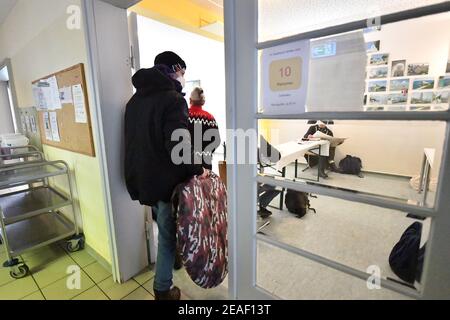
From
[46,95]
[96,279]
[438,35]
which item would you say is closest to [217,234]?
[96,279]

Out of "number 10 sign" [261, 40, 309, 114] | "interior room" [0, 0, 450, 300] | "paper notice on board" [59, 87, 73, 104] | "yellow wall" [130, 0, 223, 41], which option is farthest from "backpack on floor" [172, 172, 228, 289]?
"yellow wall" [130, 0, 223, 41]

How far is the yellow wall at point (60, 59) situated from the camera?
→ 5.56 feet

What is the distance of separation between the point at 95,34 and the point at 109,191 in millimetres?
1049

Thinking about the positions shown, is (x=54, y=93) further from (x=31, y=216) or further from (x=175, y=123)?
(x=175, y=123)

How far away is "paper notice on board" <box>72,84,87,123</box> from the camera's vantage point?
165cm

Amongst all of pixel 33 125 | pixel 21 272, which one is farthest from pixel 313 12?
pixel 33 125

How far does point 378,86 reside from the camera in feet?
2.45

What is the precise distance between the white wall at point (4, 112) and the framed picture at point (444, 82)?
22.1ft

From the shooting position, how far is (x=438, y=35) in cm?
70

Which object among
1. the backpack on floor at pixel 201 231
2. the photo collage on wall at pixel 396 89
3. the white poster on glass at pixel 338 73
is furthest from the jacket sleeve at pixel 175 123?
the photo collage on wall at pixel 396 89

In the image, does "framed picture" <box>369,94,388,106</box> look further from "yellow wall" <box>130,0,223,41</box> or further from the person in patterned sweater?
"yellow wall" <box>130,0,223,41</box>

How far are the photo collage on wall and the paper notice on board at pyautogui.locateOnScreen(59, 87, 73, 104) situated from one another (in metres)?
2.01

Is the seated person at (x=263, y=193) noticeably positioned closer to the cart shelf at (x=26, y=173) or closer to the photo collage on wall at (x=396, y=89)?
the photo collage on wall at (x=396, y=89)

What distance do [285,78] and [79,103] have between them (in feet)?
5.28
